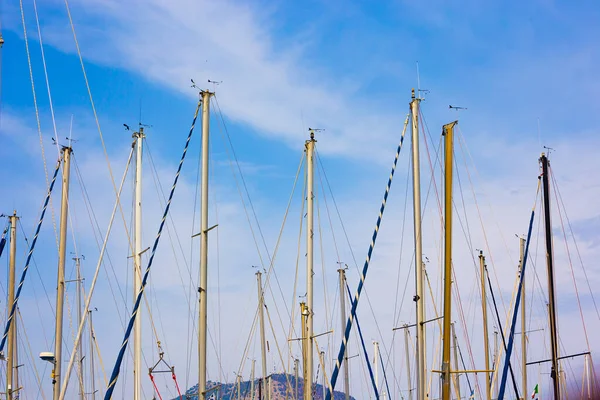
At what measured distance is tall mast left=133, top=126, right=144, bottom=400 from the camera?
28297 millimetres

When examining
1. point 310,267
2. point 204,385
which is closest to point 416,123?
point 310,267

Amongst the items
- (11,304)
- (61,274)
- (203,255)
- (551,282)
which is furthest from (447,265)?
(11,304)

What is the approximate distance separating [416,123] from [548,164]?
232 inches

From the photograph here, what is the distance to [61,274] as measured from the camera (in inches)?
1190

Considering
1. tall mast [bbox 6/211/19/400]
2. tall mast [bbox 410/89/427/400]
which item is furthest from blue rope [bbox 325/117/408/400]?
tall mast [bbox 6/211/19/400]

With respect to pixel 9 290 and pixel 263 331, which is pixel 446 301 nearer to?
pixel 9 290

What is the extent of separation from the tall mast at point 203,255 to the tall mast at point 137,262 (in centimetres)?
415

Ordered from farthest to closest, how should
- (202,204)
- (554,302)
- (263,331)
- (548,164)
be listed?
1. (263,331)
2. (548,164)
3. (554,302)
4. (202,204)

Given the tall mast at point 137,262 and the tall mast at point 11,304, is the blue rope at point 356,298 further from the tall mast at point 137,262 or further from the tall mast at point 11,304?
the tall mast at point 11,304

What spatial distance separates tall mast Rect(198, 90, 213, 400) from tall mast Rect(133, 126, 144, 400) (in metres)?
4.15

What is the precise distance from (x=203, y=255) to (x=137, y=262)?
18.0 feet

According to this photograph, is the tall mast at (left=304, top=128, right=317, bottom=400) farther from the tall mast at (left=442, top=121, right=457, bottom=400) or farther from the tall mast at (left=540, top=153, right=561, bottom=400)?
the tall mast at (left=442, top=121, right=457, bottom=400)

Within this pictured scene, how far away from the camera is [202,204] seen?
26719 millimetres

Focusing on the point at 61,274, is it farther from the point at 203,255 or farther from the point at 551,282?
the point at 551,282
